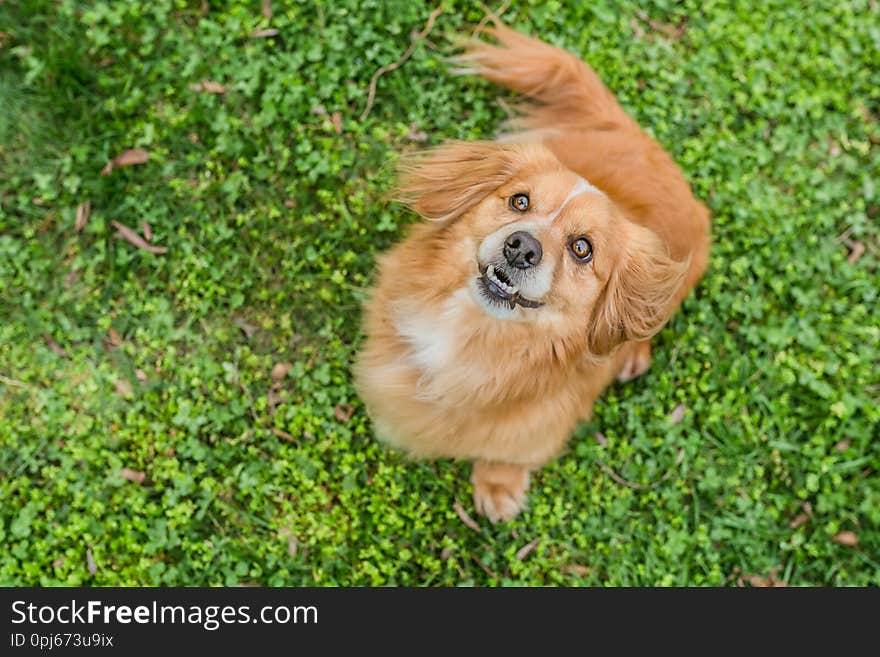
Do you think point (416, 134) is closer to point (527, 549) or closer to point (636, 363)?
point (636, 363)

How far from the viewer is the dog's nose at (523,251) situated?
271 cm

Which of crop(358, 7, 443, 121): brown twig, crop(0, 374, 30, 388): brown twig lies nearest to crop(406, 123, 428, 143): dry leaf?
crop(358, 7, 443, 121): brown twig

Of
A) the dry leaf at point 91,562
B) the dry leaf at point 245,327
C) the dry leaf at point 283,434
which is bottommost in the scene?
the dry leaf at point 91,562

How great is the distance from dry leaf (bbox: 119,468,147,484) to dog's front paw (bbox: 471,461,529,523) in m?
1.76

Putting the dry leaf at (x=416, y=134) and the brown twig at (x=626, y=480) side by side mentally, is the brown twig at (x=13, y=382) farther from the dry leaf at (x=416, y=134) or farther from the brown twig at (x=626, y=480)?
the brown twig at (x=626, y=480)

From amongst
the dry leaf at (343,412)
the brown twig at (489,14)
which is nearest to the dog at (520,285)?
the dry leaf at (343,412)

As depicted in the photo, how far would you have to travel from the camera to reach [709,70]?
457 cm

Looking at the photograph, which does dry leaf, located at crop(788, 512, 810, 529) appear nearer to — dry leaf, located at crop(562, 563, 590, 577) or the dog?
dry leaf, located at crop(562, 563, 590, 577)

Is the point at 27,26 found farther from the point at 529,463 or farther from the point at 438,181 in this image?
the point at 529,463

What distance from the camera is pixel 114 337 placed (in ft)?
13.2

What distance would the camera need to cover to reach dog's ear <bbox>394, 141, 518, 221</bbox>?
302 centimetres

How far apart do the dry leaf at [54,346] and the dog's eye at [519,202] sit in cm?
261

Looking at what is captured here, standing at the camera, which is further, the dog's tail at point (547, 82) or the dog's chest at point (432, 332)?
the dog's tail at point (547, 82)
